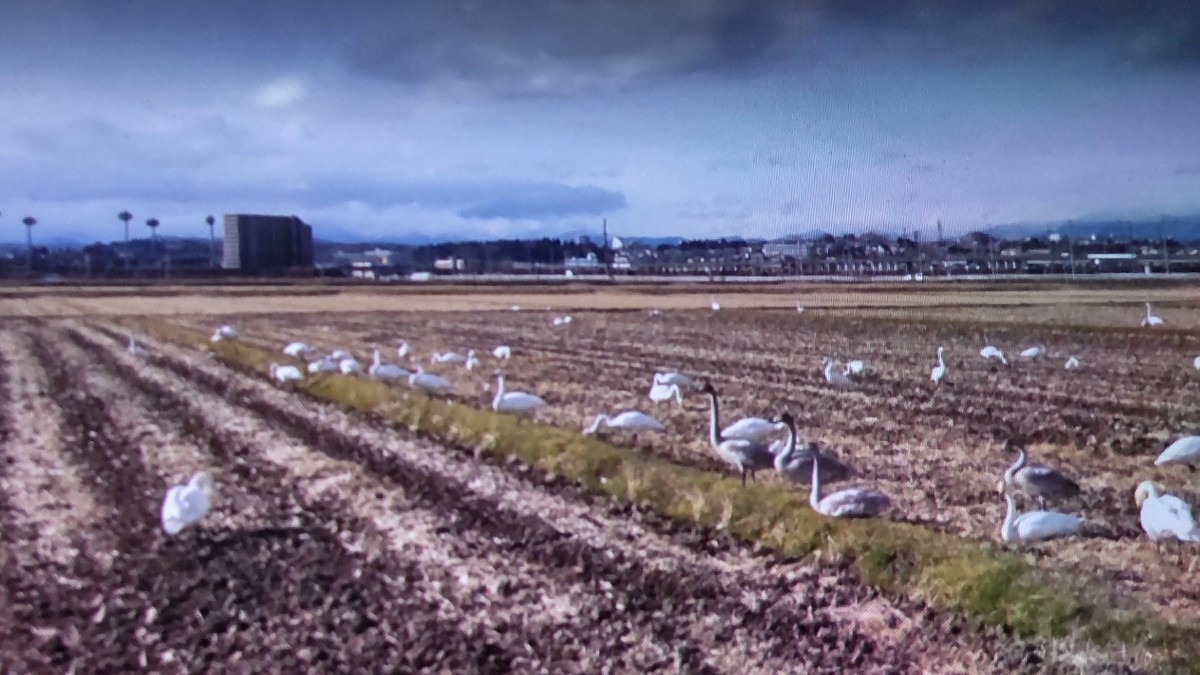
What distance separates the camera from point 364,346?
154 inches

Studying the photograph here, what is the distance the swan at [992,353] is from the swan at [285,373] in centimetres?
251

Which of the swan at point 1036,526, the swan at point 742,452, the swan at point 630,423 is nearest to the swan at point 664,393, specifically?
the swan at point 630,423

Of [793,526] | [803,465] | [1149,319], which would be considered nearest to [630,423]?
[803,465]

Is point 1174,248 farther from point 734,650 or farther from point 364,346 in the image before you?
point 364,346

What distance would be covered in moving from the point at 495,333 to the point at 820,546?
1749 millimetres

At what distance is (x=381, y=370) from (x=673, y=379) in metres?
1.16

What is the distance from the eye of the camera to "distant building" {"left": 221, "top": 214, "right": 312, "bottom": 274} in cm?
288

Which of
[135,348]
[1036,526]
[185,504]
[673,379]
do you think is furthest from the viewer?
[673,379]

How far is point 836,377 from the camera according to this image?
3.85m

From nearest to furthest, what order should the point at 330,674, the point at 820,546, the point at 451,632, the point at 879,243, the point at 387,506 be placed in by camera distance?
the point at 330,674 → the point at 451,632 → the point at 820,546 → the point at 387,506 → the point at 879,243

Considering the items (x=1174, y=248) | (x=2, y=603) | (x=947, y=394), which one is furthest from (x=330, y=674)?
(x=1174, y=248)

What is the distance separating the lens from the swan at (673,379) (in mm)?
4168

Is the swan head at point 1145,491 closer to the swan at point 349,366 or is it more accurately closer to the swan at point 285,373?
the swan at point 349,366

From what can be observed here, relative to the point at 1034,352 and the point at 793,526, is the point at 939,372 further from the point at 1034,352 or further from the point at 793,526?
the point at 793,526
